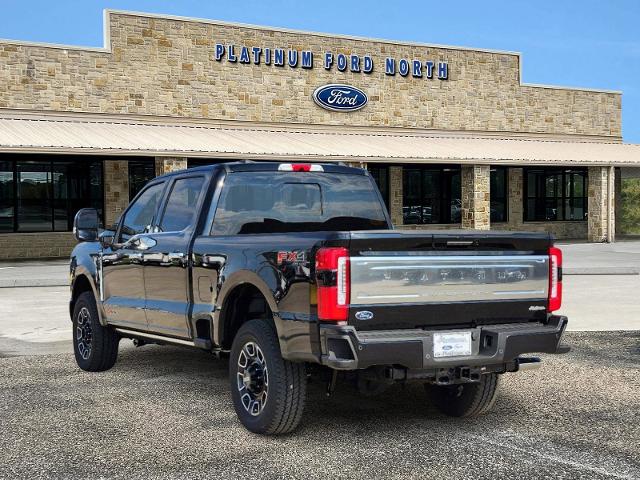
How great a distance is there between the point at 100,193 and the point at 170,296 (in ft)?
75.0

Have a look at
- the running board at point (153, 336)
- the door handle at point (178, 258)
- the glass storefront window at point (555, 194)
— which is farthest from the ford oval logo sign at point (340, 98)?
the door handle at point (178, 258)

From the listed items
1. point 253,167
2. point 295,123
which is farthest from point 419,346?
point 295,123

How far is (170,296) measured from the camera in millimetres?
7289

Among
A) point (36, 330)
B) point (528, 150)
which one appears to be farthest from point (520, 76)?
point (36, 330)

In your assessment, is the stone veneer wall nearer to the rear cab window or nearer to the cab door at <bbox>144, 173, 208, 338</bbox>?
the cab door at <bbox>144, 173, 208, 338</bbox>

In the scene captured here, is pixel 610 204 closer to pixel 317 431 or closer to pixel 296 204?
pixel 296 204

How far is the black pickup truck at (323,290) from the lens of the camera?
5508 millimetres

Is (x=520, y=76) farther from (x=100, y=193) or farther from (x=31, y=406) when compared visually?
(x=31, y=406)

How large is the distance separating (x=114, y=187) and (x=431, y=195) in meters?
12.9

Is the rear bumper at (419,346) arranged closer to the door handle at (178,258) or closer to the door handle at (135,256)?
the door handle at (178,258)

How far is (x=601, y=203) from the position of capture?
33.7 meters

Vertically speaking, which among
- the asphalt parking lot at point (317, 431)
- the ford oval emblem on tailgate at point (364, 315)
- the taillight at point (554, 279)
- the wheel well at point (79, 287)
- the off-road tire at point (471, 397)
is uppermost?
the taillight at point (554, 279)

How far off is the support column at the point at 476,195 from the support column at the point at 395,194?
137 inches

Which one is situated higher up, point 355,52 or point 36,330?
point 355,52
